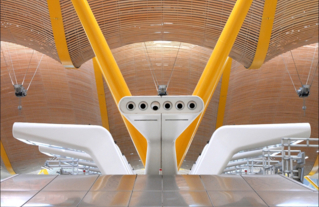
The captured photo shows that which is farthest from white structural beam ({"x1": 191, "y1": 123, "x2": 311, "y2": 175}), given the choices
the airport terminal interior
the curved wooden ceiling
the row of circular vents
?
the curved wooden ceiling

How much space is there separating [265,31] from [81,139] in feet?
30.9

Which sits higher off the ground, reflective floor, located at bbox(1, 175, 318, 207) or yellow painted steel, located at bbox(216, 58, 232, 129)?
yellow painted steel, located at bbox(216, 58, 232, 129)

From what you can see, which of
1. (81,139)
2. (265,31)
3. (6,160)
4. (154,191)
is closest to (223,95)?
(265,31)

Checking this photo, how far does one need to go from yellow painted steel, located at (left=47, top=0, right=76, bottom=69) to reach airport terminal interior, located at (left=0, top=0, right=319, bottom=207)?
0.06m

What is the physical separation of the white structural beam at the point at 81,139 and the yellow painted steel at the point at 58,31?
4.82 metres

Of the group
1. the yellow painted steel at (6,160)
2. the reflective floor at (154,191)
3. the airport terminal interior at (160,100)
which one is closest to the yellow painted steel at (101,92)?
the airport terminal interior at (160,100)

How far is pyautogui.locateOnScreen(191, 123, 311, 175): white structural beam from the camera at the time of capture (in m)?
12.3

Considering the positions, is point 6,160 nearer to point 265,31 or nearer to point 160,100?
point 265,31

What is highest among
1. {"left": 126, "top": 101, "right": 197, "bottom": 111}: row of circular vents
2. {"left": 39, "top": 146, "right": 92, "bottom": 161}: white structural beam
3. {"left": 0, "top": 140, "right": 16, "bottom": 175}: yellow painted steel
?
{"left": 126, "top": 101, "right": 197, "bottom": 111}: row of circular vents

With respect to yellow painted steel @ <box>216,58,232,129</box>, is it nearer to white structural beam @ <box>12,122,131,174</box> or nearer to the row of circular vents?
white structural beam @ <box>12,122,131,174</box>

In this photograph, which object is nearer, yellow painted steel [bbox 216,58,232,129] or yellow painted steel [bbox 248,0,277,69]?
yellow painted steel [bbox 248,0,277,69]

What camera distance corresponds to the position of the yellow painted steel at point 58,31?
14345 millimetres

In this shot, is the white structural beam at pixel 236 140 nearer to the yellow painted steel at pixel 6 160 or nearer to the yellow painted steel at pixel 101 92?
the yellow painted steel at pixel 101 92

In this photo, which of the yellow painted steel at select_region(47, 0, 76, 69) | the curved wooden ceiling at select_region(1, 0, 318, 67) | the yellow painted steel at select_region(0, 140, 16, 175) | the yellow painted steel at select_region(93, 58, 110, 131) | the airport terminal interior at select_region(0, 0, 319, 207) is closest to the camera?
the airport terminal interior at select_region(0, 0, 319, 207)
